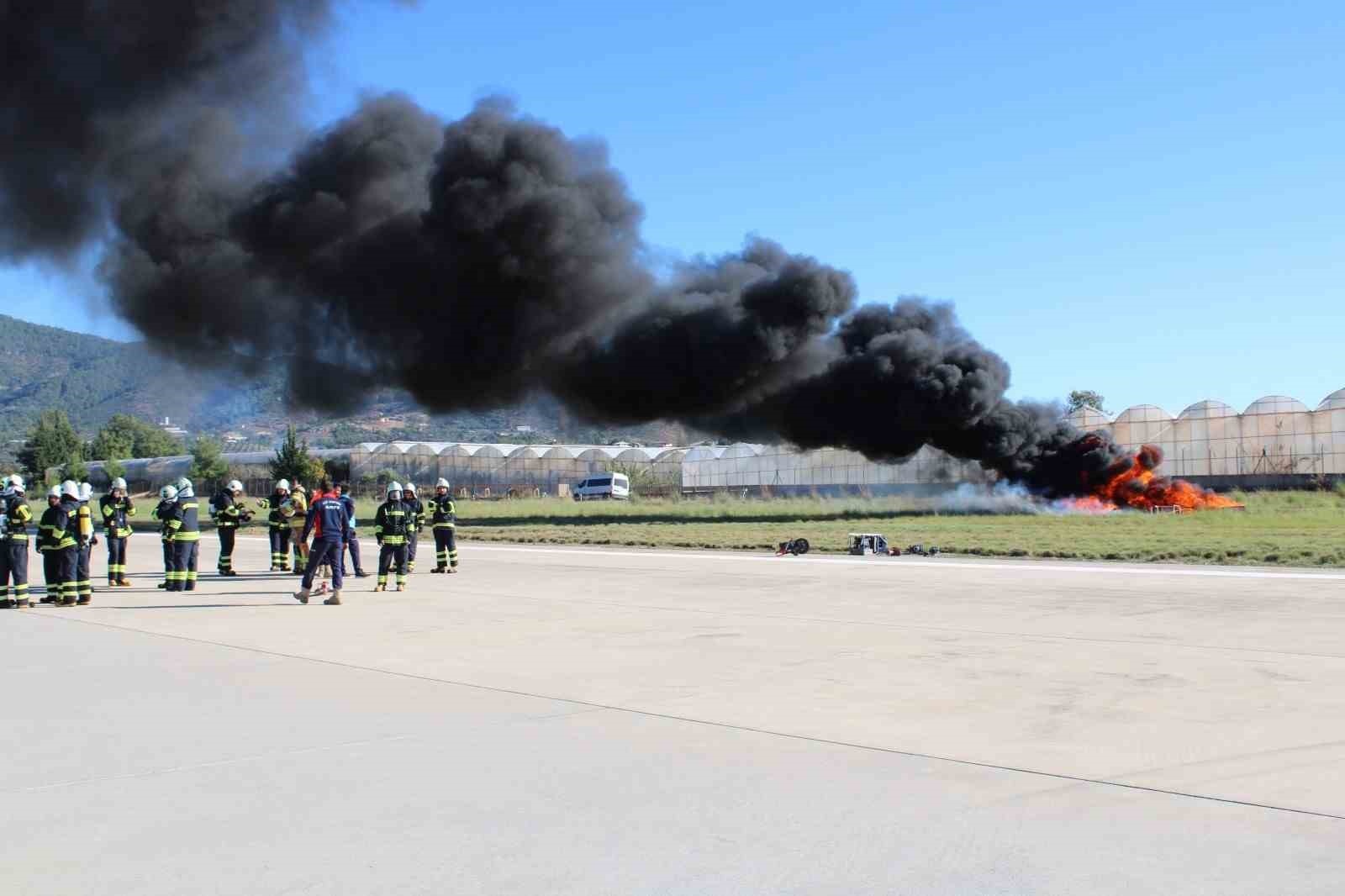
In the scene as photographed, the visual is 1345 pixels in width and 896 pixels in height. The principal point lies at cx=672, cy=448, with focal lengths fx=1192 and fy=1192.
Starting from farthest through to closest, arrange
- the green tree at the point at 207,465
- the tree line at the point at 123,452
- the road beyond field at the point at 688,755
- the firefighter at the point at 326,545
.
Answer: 1. the green tree at the point at 207,465
2. the tree line at the point at 123,452
3. the firefighter at the point at 326,545
4. the road beyond field at the point at 688,755

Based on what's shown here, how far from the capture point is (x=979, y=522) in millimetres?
34500

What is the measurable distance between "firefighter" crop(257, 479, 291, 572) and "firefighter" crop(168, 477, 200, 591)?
2840mm

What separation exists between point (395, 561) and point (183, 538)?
3.55m

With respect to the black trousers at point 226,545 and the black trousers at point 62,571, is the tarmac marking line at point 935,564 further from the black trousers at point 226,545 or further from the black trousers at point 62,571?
the black trousers at point 62,571

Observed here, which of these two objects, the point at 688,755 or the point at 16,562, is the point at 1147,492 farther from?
the point at 688,755

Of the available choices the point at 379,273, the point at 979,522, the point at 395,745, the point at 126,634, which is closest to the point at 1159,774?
the point at 395,745

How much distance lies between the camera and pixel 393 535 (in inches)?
647

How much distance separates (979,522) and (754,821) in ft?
100

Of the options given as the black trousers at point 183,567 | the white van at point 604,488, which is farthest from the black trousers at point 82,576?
the white van at point 604,488

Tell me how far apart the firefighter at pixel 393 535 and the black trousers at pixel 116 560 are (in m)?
5.11

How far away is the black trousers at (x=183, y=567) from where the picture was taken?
17.7 metres

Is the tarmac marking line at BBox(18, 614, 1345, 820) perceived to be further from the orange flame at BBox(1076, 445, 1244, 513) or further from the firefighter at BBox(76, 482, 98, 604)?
the orange flame at BBox(1076, 445, 1244, 513)

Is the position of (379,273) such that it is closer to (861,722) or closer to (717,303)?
(717,303)

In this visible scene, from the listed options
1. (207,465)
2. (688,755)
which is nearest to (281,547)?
(688,755)
